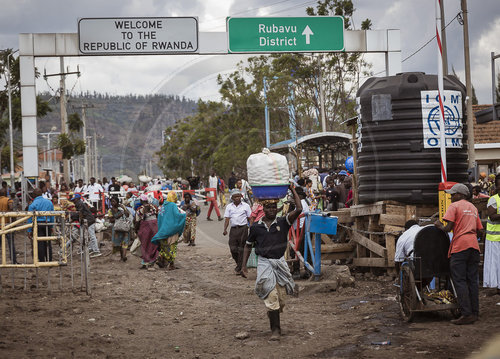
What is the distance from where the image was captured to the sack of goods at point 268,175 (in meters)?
7.84

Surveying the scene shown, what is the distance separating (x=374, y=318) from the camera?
8836mm

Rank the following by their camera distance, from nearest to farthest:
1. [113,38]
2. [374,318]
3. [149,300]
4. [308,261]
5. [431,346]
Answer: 1. [431,346]
2. [374,318]
3. [149,300]
4. [308,261]
5. [113,38]

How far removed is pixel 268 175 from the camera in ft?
25.8

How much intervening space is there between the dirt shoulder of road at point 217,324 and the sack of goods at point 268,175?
67.3 inches

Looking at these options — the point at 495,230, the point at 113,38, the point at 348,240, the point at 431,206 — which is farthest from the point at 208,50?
the point at 495,230

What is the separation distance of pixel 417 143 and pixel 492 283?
2.90m

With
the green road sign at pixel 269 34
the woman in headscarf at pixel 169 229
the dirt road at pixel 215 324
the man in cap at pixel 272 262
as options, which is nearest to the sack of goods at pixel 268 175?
the man in cap at pixel 272 262

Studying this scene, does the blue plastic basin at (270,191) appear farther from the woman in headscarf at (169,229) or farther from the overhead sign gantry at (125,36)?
the overhead sign gantry at (125,36)

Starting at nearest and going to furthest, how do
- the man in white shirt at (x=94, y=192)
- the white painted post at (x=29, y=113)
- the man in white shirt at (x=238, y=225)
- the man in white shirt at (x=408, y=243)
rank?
the man in white shirt at (x=408, y=243)
the man in white shirt at (x=238, y=225)
the white painted post at (x=29, y=113)
the man in white shirt at (x=94, y=192)

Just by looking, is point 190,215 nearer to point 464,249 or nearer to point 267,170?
point 267,170

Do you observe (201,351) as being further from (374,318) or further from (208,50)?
(208,50)

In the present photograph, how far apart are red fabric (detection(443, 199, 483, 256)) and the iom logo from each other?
3.36 m

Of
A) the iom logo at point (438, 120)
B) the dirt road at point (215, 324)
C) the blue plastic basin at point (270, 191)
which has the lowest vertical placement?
the dirt road at point (215, 324)

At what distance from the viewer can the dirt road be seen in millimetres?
7266
